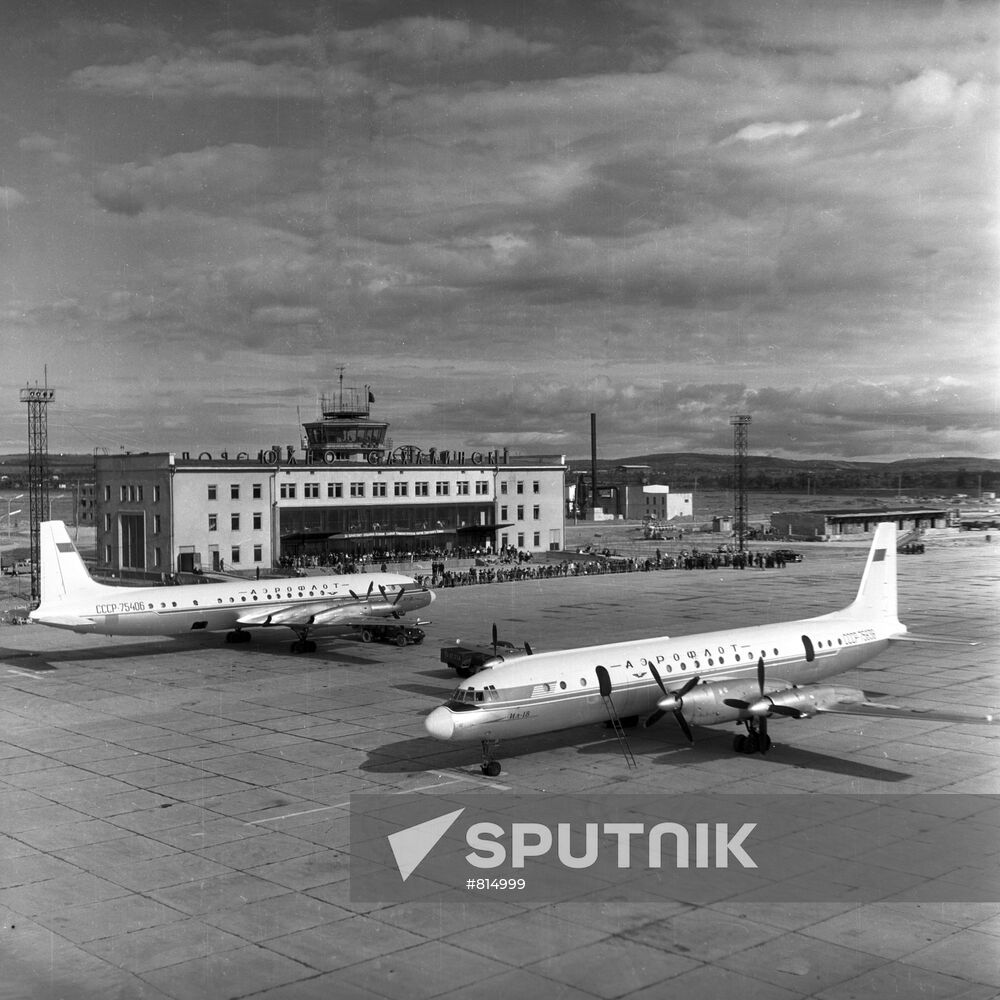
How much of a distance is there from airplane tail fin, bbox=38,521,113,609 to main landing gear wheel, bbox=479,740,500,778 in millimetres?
26359

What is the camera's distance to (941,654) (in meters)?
53.2

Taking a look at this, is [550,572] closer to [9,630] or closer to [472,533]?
[472,533]

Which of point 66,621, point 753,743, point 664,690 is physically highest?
point 66,621

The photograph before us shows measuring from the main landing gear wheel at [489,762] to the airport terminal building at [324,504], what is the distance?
65.3m

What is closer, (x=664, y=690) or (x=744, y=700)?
(x=744, y=700)

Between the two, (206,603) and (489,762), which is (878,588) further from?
(206,603)

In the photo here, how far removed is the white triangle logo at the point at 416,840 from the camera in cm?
2384

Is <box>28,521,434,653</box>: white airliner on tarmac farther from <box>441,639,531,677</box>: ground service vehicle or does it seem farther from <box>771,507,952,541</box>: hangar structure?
<box>771,507,952,541</box>: hangar structure

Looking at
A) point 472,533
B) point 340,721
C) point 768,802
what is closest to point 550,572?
point 472,533

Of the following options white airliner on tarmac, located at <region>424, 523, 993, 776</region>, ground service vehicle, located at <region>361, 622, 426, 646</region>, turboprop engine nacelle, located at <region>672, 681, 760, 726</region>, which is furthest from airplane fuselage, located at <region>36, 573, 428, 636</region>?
turboprop engine nacelle, located at <region>672, 681, 760, 726</region>

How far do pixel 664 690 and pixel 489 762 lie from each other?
19.9 feet

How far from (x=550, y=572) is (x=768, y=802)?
69.9 meters

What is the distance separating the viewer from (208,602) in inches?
2092

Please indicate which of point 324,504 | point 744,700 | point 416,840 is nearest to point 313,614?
point 744,700
